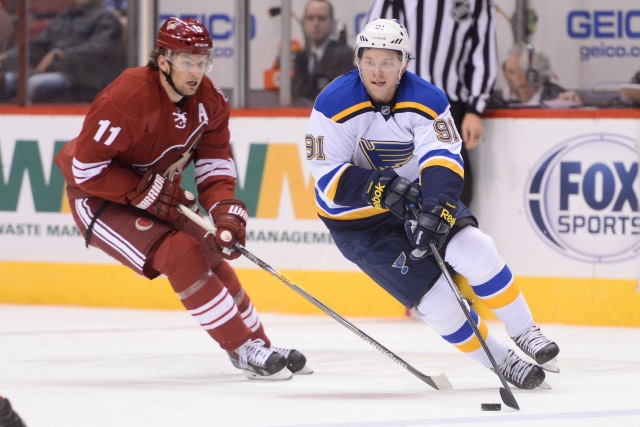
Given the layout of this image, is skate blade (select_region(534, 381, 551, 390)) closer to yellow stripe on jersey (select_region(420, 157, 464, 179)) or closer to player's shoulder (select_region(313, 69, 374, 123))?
yellow stripe on jersey (select_region(420, 157, 464, 179))

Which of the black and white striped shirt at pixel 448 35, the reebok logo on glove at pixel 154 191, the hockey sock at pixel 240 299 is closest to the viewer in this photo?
the reebok logo on glove at pixel 154 191

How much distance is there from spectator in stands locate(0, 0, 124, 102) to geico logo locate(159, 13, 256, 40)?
1.01 feet

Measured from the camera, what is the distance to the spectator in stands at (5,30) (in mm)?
7484

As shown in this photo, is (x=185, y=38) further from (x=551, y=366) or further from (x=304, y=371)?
(x=551, y=366)

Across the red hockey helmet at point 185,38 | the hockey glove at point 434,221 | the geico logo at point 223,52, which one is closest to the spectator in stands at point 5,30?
the geico logo at point 223,52

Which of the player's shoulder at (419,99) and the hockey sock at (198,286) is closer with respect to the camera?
the player's shoulder at (419,99)

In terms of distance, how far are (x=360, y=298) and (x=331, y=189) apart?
2227 millimetres

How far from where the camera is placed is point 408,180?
14.5 feet

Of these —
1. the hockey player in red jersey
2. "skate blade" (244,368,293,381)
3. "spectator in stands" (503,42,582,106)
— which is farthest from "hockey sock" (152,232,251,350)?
"spectator in stands" (503,42,582,106)

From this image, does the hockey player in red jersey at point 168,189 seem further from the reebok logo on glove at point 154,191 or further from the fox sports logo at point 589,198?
the fox sports logo at point 589,198

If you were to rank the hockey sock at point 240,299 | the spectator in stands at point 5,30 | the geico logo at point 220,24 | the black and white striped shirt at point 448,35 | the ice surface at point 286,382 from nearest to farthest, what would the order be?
the ice surface at point 286,382, the hockey sock at point 240,299, the black and white striped shirt at point 448,35, the geico logo at point 220,24, the spectator in stands at point 5,30

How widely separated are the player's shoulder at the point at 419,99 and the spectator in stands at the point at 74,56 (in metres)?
2.99

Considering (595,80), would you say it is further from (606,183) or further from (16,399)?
(16,399)

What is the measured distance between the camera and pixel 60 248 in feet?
23.9
